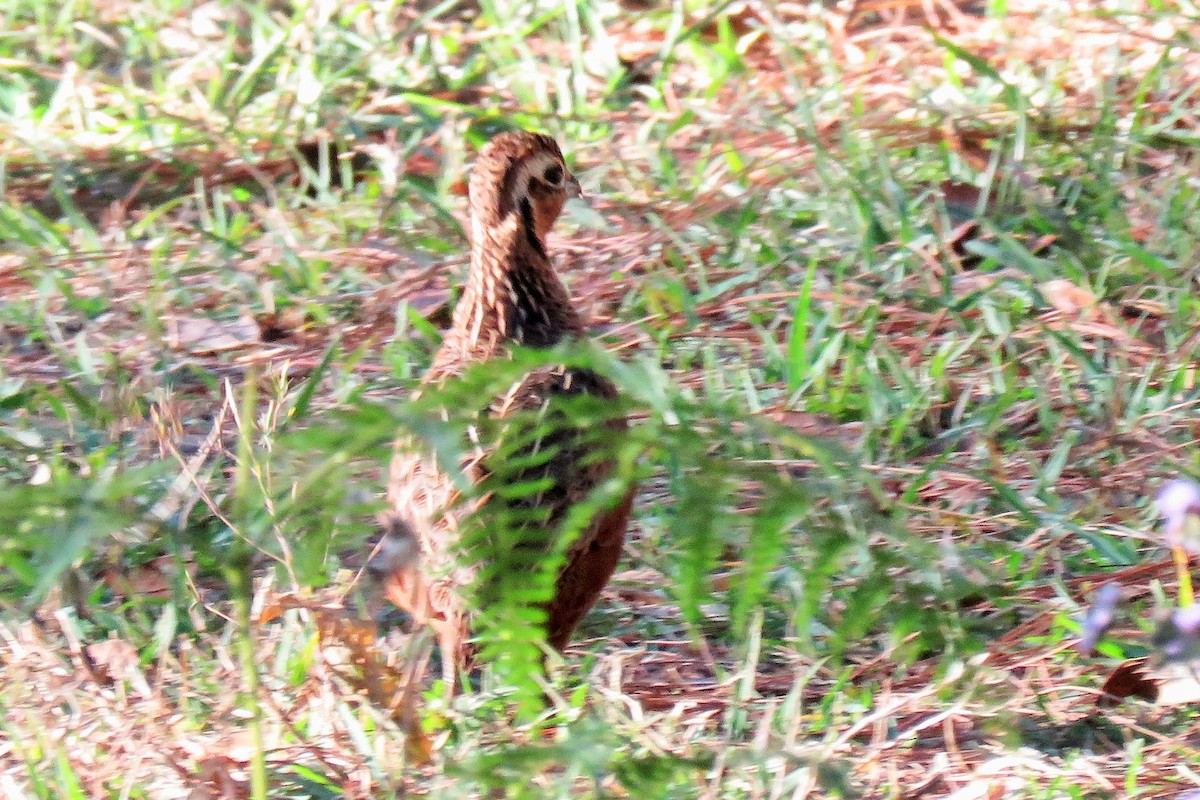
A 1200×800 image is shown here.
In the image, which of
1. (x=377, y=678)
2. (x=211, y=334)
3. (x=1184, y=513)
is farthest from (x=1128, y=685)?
(x=211, y=334)

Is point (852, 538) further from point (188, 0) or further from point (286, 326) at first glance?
point (188, 0)

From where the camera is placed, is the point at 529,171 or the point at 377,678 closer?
→ the point at 377,678

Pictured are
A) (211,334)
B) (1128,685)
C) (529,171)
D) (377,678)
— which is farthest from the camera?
(211,334)

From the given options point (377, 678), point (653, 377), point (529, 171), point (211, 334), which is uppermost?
point (653, 377)

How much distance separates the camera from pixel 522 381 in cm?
285

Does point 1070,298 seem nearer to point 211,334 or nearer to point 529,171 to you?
point 529,171

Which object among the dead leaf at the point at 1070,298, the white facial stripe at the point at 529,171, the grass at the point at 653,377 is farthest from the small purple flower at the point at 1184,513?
the dead leaf at the point at 1070,298

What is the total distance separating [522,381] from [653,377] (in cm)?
62

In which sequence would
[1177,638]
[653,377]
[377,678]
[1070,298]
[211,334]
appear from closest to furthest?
1. [1177,638]
2. [653,377]
3. [377,678]
4. [1070,298]
5. [211,334]

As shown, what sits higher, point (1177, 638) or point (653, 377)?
point (653, 377)

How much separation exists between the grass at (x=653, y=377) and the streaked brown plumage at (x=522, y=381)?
18 centimetres

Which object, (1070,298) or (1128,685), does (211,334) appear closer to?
(1070,298)

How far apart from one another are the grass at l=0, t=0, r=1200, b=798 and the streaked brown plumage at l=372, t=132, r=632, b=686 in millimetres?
179

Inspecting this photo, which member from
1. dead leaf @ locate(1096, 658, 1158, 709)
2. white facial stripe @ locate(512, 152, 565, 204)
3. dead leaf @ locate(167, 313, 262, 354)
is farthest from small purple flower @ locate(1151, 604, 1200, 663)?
dead leaf @ locate(167, 313, 262, 354)
